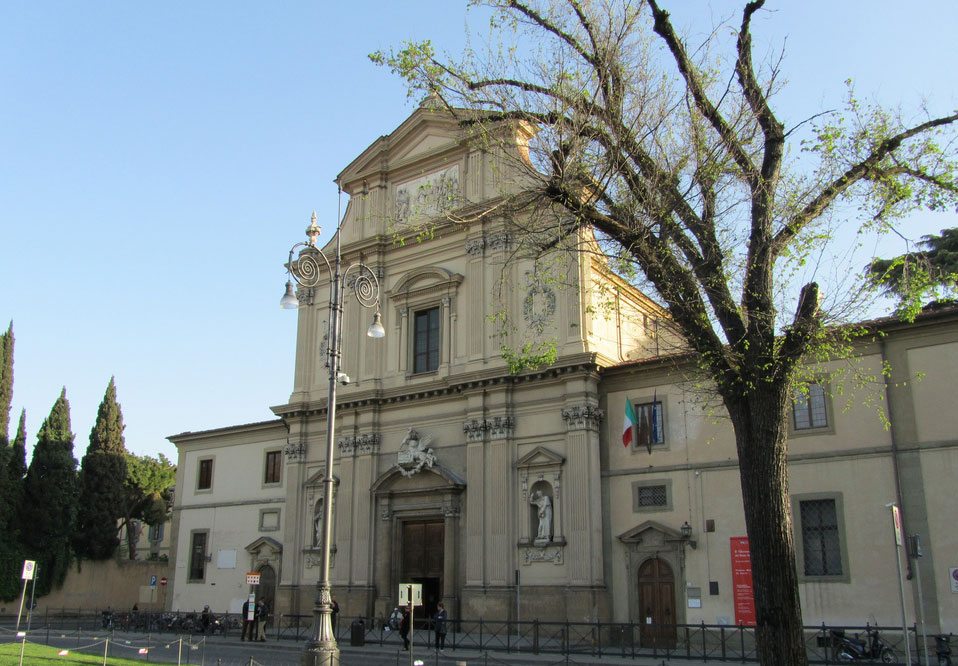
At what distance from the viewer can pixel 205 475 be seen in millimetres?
40031

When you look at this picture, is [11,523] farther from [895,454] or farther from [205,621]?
[895,454]

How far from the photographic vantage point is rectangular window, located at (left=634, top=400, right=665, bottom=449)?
27.0m

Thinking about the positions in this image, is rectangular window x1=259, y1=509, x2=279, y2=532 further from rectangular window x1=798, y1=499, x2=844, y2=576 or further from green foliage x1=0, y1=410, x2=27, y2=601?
rectangular window x1=798, y1=499, x2=844, y2=576

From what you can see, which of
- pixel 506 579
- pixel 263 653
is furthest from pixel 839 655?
pixel 263 653

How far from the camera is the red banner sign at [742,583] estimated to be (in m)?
23.9

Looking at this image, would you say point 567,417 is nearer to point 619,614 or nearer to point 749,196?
point 619,614

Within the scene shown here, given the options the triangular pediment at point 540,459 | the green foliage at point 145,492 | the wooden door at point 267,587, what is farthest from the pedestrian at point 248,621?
the green foliage at point 145,492

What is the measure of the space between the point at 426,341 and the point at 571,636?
1240cm

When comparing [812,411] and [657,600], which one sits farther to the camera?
[657,600]

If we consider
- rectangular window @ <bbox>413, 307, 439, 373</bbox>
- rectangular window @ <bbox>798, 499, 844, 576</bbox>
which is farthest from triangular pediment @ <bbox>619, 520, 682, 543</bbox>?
rectangular window @ <bbox>413, 307, 439, 373</bbox>

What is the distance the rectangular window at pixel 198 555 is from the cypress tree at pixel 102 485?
12362 millimetres

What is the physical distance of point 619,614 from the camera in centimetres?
2616

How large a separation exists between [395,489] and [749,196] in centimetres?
2101

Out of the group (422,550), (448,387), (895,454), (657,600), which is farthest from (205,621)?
(895,454)
